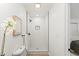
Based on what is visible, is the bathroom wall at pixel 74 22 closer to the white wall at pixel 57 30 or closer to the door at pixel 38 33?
the white wall at pixel 57 30

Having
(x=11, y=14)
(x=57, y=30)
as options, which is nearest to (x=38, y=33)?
(x=57, y=30)

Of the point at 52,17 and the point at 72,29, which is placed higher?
the point at 52,17

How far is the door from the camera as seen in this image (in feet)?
4.42

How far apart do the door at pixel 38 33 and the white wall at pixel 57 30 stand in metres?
0.07

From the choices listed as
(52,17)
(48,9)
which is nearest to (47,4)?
(48,9)

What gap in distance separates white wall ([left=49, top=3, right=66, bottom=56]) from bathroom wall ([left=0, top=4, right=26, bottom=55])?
0.40 m

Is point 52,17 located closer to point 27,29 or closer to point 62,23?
point 62,23

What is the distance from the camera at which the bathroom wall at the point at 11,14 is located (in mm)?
1287

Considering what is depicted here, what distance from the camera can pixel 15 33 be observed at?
4.42 ft

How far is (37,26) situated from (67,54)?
1.82ft

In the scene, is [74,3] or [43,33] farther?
[43,33]

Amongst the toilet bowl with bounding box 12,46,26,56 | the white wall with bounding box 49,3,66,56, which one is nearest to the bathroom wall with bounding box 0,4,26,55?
the toilet bowl with bounding box 12,46,26,56

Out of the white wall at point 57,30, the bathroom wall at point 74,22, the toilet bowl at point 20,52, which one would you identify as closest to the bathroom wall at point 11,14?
the toilet bowl at point 20,52

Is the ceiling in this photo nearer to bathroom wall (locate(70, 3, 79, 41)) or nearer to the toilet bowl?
bathroom wall (locate(70, 3, 79, 41))
